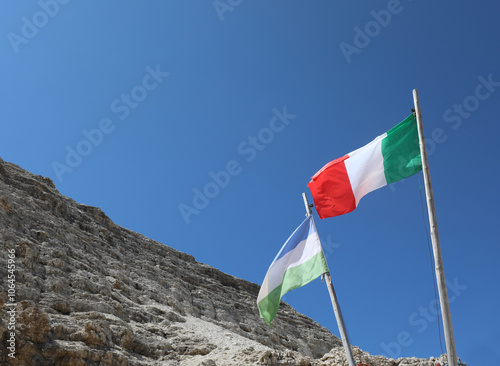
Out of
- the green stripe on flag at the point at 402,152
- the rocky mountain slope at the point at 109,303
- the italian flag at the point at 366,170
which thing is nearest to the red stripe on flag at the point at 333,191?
the italian flag at the point at 366,170

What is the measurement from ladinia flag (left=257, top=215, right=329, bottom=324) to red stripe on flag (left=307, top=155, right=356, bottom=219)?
22.9 inches

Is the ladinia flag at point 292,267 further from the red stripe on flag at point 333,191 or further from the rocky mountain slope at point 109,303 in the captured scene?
the rocky mountain slope at point 109,303

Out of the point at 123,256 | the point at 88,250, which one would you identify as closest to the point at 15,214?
the point at 88,250

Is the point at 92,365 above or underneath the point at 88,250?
underneath

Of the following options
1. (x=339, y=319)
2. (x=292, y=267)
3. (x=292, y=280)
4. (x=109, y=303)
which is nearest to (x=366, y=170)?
(x=292, y=267)

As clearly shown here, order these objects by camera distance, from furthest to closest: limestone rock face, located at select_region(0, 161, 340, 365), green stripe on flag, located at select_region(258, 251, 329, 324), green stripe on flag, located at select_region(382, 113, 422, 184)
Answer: limestone rock face, located at select_region(0, 161, 340, 365), green stripe on flag, located at select_region(258, 251, 329, 324), green stripe on flag, located at select_region(382, 113, 422, 184)

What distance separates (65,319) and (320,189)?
1070 centimetres

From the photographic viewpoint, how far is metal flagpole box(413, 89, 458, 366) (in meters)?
7.38

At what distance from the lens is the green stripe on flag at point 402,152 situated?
9.55 meters

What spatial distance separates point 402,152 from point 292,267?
3732 millimetres

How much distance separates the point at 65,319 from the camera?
51.2 feet

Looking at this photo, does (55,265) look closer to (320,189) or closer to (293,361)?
(293,361)

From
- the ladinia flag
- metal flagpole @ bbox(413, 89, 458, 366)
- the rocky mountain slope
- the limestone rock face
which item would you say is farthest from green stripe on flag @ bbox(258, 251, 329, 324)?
the limestone rock face

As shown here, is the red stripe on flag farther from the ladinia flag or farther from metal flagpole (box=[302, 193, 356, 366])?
metal flagpole (box=[302, 193, 356, 366])
